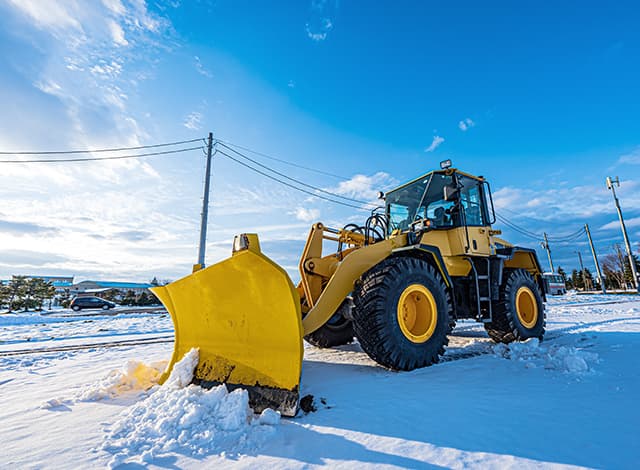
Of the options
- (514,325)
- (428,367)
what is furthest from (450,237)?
(428,367)

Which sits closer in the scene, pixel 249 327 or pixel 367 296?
pixel 249 327

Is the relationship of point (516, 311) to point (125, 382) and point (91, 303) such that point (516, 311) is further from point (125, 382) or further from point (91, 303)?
point (91, 303)

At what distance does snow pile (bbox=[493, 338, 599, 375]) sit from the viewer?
3385 mm

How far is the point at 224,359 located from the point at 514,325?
→ 4.57m

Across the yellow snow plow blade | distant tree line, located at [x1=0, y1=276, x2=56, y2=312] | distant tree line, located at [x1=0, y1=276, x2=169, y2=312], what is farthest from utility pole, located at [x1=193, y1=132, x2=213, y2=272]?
distant tree line, located at [x1=0, y1=276, x2=56, y2=312]

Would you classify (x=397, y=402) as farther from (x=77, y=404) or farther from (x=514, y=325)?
(x=514, y=325)

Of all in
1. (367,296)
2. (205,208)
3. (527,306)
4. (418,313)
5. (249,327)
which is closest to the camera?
(249,327)

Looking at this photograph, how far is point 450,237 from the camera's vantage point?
4.98 metres

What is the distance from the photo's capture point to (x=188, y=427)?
2.08 meters

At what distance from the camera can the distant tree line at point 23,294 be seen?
2570cm

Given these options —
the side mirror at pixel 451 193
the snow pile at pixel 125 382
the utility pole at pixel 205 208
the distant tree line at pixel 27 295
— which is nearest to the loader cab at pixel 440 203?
the side mirror at pixel 451 193

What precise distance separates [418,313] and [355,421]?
1995 millimetres

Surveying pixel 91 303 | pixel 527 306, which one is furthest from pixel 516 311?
pixel 91 303

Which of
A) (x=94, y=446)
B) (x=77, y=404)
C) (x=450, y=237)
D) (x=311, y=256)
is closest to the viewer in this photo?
(x=94, y=446)
